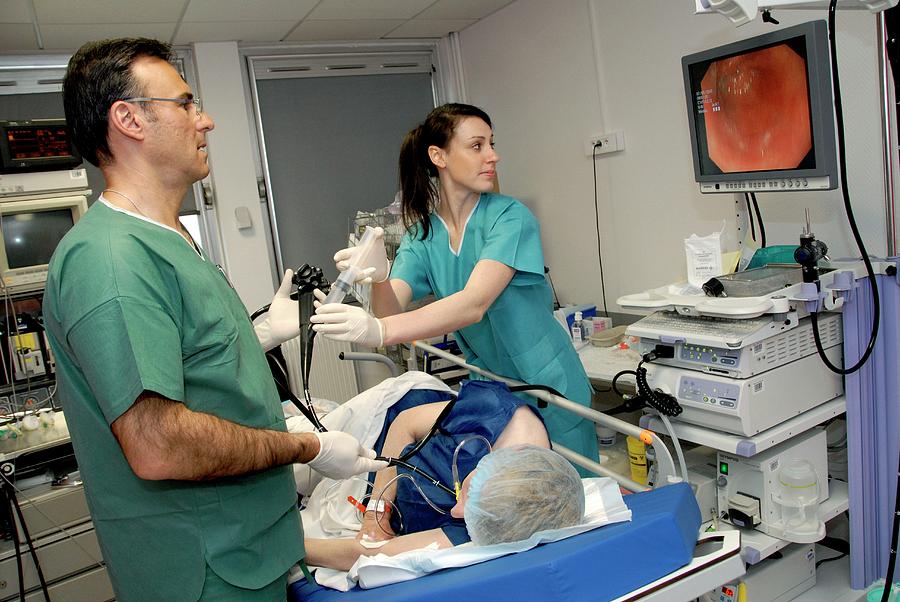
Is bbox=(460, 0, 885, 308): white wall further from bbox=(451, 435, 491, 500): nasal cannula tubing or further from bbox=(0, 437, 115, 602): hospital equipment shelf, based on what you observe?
bbox=(0, 437, 115, 602): hospital equipment shelf

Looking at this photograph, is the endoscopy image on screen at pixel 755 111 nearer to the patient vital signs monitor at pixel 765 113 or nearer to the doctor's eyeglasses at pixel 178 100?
the patient vital signs monitor at pixel 765 113

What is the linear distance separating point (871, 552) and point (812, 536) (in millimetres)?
324

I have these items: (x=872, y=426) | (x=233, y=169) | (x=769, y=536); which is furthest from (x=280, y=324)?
(x=233, y=169)

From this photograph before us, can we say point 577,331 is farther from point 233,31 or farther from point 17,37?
point 17,37

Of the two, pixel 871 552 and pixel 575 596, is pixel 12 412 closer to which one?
pixel 575 596

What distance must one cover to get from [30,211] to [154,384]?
7.32 feet

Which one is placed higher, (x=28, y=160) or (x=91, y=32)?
(x=91, y=32)

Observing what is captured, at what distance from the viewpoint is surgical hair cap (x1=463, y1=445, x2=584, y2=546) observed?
128 centimetres

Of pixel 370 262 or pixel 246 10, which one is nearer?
pixel 370 262

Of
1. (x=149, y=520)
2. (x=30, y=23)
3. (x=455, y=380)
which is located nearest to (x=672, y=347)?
(x=149, y=520)

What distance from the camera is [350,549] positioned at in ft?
5.07

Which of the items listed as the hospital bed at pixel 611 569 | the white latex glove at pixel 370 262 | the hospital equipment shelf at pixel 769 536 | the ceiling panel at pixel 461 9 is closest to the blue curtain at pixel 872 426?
the hospital equipment shelf at pixel 769 536

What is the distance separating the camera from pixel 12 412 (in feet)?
9.48

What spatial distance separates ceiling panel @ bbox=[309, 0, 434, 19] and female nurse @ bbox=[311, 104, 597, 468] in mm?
1397
